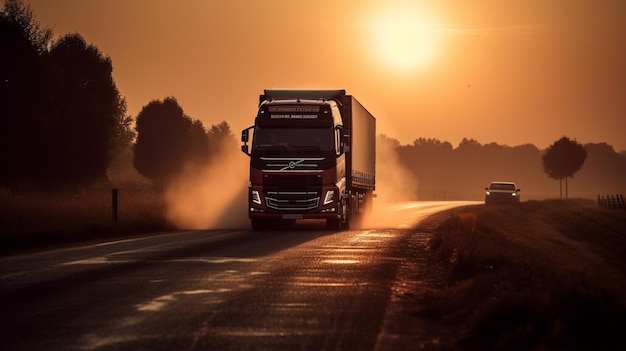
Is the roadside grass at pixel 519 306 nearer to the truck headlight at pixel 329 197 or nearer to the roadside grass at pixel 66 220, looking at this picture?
the roadside grass at pixel 66 220

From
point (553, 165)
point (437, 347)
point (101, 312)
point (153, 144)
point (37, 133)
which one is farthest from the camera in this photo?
point (553, 165)

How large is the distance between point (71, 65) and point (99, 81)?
2434mm

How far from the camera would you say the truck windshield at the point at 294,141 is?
2917cm

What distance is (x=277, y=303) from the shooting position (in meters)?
11.6

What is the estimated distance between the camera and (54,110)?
177 feet

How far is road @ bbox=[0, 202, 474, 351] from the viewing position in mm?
9203

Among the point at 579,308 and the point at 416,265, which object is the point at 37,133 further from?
the point at 579,308

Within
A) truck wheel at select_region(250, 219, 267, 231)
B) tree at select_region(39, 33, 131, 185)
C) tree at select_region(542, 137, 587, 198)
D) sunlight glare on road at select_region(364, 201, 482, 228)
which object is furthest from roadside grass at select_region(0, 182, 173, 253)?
tree at select_region(542, 137, 587, 198)

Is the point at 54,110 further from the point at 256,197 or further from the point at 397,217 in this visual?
the point at 256,197

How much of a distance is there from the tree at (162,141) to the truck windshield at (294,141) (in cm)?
7629

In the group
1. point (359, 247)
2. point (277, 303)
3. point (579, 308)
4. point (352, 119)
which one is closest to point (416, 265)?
point (359, 247)

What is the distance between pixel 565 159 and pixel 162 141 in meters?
67.6

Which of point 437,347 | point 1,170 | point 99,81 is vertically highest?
point 99,81

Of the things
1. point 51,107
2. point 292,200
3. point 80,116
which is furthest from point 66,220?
point 80,116
